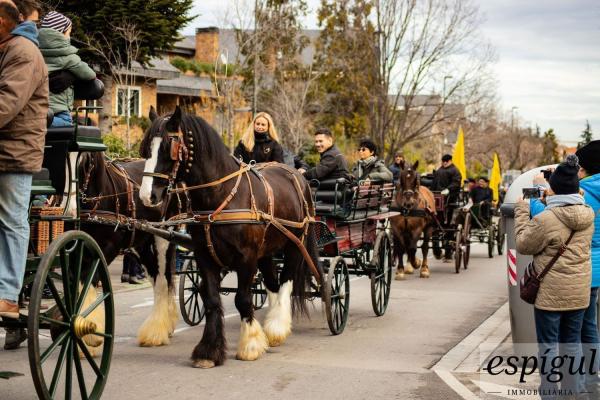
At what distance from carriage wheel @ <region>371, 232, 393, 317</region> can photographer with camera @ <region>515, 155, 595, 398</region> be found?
5.37 meters

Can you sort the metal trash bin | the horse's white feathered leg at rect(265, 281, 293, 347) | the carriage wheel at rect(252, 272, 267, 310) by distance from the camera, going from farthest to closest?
1. the carriage wheel at rect(252, 272, 267, 310)
2. the horse's white feathered leg at rect(265, 281, 293, 347)
3. the metal trash bin

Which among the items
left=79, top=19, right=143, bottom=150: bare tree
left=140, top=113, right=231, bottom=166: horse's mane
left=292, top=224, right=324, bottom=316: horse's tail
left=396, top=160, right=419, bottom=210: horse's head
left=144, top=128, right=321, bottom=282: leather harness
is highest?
left=79, top=19, right=143, bottom=150: bare tree

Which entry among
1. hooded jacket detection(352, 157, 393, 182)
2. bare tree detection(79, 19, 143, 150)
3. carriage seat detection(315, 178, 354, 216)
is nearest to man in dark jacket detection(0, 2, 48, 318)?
carriage seat detection(315, 178, 354, 216)

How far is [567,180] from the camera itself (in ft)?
22.1

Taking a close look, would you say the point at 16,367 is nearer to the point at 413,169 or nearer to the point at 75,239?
the point at 75,239

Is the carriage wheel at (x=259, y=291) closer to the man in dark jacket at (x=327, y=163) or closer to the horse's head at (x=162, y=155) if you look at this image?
the man in dark jacket at (x=327, y=163)

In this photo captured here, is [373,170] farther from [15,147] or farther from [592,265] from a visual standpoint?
[15,147]

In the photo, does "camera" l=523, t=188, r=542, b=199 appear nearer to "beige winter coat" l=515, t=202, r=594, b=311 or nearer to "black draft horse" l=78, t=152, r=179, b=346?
"beige winter coat" l=515, t=202, r=594, b=311

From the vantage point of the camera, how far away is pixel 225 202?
8984mm

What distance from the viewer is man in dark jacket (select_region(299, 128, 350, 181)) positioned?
39.0 feet

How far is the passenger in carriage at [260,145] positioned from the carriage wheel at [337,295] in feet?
4.99

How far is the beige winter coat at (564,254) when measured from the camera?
6.67 metres

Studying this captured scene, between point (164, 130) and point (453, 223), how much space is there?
12701 mm

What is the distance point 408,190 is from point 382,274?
222 inches
